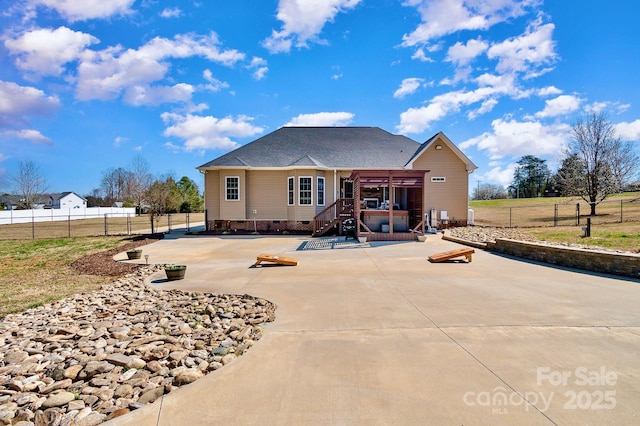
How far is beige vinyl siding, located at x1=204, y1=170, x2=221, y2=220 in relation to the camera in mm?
19703

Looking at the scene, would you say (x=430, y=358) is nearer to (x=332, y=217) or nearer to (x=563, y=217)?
(x=332, y=217)

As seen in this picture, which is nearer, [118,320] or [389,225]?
[118,320]

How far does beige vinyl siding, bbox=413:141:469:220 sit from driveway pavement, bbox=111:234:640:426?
12681 millimetres

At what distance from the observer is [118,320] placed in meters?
5.18

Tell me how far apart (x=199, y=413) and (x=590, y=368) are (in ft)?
13.0

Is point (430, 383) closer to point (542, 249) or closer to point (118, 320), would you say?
point (118, 320)

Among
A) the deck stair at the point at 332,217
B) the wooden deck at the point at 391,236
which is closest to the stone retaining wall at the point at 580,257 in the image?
the wooden deck at the point at 391,236

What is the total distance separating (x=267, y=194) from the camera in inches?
777

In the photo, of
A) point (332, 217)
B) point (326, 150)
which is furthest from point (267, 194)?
point (326, 150)

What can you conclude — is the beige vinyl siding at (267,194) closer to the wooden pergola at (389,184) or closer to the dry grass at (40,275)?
the wooden pergola at (389,184)

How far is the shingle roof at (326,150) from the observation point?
64.1 ft

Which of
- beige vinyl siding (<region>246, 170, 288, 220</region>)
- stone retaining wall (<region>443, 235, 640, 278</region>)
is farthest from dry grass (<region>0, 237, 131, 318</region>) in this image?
stone retaining wall (<region>443, 235, 640, 278</region>)

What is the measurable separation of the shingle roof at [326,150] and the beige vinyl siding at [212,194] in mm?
835

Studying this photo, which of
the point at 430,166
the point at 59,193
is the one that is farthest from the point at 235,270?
the point at 59,193
